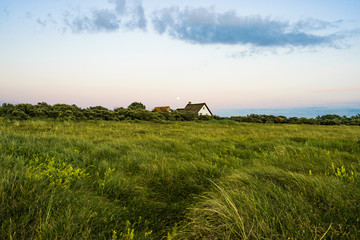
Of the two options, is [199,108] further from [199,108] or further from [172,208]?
[172,208]

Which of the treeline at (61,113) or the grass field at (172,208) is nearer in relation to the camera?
the grass field at (172,208)

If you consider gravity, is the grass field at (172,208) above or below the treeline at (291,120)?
below

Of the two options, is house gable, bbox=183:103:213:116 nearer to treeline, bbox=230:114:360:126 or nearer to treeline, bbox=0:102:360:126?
treeline, bbox=230:114:360:126

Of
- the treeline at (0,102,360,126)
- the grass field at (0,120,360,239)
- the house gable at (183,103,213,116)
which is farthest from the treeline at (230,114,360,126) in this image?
the grass field at (0,120,360,239)

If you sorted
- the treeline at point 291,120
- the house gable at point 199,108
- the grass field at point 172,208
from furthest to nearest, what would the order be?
the house gable at point 199,108, the treeline at point 291,120, the grass field at point 172,208

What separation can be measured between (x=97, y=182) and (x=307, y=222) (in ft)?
9.90

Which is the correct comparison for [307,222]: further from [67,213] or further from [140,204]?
[67,213]

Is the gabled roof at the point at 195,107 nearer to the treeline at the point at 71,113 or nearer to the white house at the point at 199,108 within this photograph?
the white house at the point at 199,108

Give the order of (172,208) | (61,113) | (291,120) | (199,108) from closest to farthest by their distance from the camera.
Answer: (172,208)
(61,113)
(291,120)
(199,108)

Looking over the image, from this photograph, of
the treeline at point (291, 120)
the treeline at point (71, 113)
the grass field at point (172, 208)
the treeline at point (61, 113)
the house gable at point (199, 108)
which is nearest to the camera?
the grass field at point (172, 208)

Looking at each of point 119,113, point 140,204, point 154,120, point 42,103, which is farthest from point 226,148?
point 42,103

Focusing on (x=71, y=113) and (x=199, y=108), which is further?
(x=199, y=108)

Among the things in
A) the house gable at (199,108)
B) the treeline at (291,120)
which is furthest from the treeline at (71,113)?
the house gable at (199,108)

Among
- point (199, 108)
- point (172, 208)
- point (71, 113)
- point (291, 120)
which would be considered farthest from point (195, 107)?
point (172, 208)
